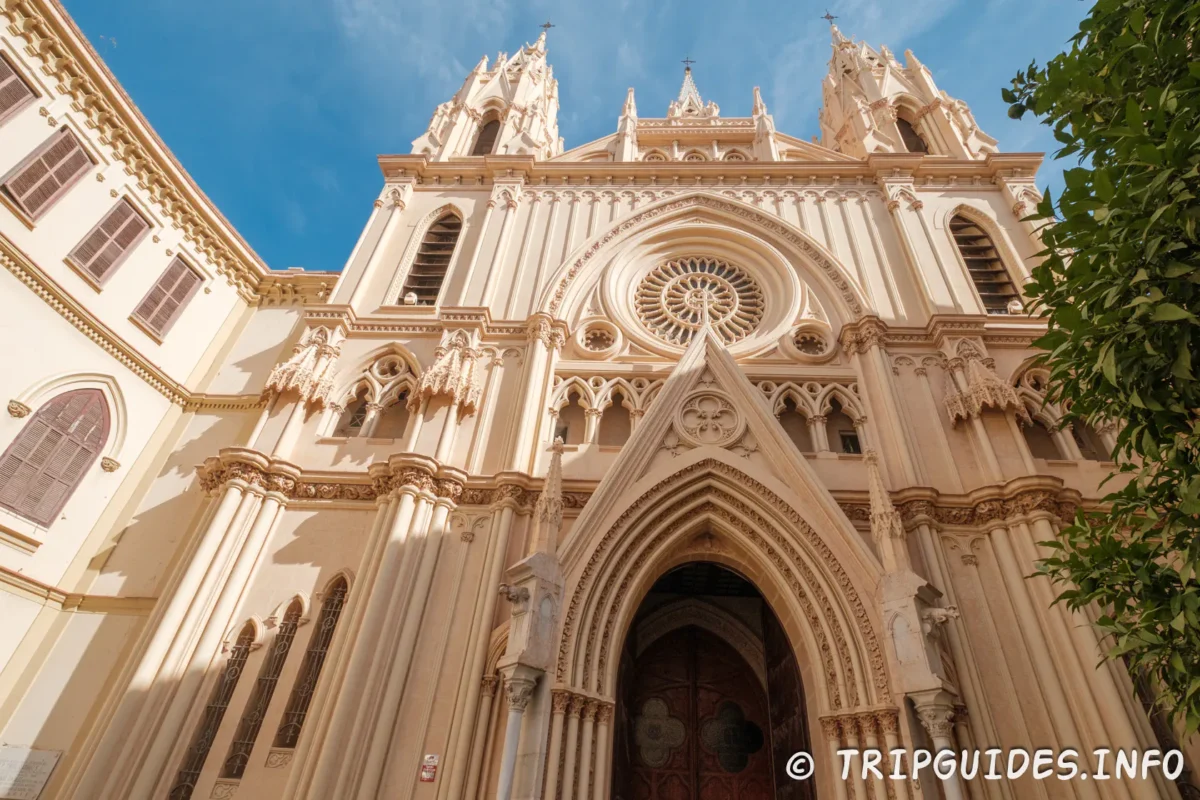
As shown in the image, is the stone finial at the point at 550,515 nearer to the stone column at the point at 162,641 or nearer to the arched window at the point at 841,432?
the stone column at the point at 162,641

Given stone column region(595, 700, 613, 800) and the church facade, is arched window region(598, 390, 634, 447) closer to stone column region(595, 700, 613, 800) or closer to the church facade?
the church facade

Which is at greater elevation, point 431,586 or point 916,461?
point 916,461

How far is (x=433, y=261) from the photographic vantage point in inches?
691

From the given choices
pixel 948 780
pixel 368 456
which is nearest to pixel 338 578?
pixel 368 456

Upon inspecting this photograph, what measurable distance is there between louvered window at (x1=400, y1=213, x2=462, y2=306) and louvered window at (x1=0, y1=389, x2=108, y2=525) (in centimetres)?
701

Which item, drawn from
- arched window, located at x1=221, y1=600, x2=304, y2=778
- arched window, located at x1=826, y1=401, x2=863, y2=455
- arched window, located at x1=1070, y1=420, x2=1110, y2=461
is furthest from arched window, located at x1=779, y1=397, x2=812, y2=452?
arched window, located at x1=221, y1=600, x2=304, y2=778

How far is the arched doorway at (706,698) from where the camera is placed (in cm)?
1099

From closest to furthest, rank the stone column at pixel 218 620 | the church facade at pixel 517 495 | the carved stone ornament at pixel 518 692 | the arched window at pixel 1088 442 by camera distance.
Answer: the carved stone ornament at pixel 518 692 < the stone column at pixel 218 620 < the church facade at pixel 517 495 < the arched window at pixel 1088 442

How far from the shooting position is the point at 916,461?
1214 cm

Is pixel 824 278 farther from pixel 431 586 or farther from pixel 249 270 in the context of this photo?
pixel 249 270

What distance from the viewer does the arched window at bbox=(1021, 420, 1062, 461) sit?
510 inches

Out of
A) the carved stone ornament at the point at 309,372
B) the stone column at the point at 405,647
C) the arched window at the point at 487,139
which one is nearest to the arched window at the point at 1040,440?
the stone column at the point at 405,647

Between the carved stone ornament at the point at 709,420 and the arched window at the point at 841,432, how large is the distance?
8.65 ft

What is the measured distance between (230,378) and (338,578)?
23.2 ft
